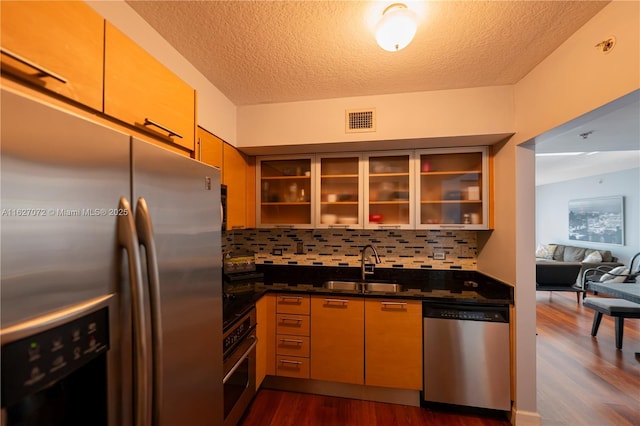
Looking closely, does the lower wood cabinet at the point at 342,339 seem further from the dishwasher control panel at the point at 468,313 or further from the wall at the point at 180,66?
the wall at the point at 180,66

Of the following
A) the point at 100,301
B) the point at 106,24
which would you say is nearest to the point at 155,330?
the point at 100,301

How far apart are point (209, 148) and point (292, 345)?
65.0 inches

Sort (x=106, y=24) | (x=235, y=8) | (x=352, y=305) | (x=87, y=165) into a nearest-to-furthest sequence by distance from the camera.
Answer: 1. (x=87, y=165)
2. (x=106, y=24)
3. (x=235, y=8)
4. (x=352, y=305)

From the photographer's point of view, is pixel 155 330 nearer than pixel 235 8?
Yes

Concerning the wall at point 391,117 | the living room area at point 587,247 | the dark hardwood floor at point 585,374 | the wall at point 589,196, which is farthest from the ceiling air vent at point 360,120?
the wall at point 589,196

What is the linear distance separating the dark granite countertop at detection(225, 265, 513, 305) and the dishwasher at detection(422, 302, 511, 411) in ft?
0.27

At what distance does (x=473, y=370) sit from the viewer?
190cm

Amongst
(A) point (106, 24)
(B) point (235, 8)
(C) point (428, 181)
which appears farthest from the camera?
(C) point (428, 181)

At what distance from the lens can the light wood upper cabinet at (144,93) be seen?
87cm

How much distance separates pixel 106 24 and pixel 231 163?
136 cm

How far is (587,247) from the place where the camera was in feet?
19.3

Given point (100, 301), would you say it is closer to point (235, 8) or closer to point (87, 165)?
point (87, 165)

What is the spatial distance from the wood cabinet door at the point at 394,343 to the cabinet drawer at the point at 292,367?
486mm

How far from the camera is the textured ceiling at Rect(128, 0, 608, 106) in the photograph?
1.25m
